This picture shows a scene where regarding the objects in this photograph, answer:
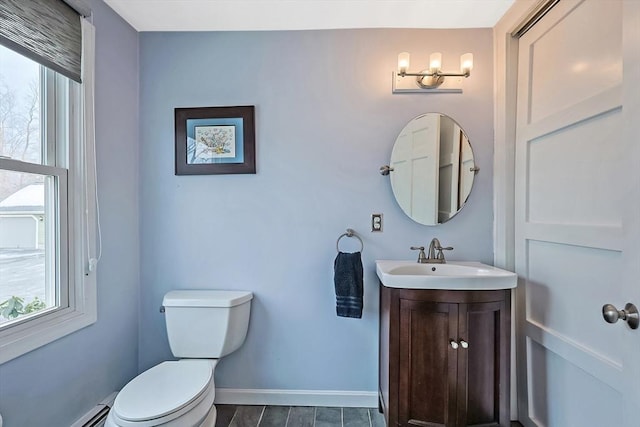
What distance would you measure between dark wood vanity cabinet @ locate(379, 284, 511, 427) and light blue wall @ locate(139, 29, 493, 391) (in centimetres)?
40

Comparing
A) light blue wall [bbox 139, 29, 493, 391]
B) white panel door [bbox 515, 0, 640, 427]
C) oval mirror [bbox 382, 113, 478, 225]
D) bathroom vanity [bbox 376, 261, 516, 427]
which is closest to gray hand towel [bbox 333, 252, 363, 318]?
light blue wall [bbox 139, 29, 493, 391]

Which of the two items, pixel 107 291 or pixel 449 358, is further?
pixel 107 291

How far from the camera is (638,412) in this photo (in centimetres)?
89

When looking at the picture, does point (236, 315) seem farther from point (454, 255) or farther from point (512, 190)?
point (512, 190)

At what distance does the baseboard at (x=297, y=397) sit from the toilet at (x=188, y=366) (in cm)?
30

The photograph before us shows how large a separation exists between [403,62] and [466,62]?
35cm

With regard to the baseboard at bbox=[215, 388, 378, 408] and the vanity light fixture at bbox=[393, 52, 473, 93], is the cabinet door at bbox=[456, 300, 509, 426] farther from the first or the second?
the vanity light fixture at bbox=[393, 52, 473, 93]

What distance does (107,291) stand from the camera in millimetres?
1606

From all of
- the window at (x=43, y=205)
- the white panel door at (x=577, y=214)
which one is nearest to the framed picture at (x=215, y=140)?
the window at (x=43, y=205)

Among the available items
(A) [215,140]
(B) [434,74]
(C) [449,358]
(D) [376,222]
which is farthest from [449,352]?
(A) [215,140]

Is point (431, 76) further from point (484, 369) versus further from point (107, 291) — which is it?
point (107, 291)

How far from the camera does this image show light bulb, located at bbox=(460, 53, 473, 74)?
1.68 metres

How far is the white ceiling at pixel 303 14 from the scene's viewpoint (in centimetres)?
156

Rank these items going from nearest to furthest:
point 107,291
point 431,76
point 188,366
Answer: point 188,366, point 107,291, point 431,76
